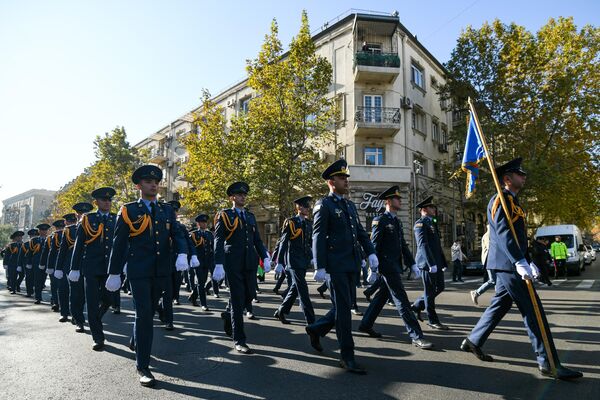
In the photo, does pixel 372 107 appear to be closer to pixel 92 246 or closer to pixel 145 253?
pixel 92 246

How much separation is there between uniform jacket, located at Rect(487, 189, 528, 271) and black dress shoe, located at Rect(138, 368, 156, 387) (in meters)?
3.79

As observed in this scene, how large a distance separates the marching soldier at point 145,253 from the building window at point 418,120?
25.5 m

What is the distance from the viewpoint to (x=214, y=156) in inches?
897

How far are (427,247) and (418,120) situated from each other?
24465 mm

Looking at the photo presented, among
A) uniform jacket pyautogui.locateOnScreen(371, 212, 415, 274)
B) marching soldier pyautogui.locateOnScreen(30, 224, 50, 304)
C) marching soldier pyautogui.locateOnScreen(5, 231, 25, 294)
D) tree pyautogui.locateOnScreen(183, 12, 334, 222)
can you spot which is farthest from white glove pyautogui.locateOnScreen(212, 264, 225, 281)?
tree pyautogui.locateOnScreen(183, 12, 334, 222)

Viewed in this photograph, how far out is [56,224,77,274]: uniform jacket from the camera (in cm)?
745

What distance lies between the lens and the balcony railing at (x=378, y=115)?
25.1 m

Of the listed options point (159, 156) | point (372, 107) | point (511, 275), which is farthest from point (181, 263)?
point (159, 156)

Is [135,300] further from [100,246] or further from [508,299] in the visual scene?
[508,299]

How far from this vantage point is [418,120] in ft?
96.2

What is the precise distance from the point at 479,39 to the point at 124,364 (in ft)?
86.9

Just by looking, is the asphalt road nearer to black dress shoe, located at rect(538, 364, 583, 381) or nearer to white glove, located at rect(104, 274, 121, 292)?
black dress shoe, located at rect(538, 364, 583, 381)

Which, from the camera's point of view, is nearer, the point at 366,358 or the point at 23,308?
the point at 366,358

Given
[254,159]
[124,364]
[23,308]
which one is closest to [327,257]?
[124,364]
